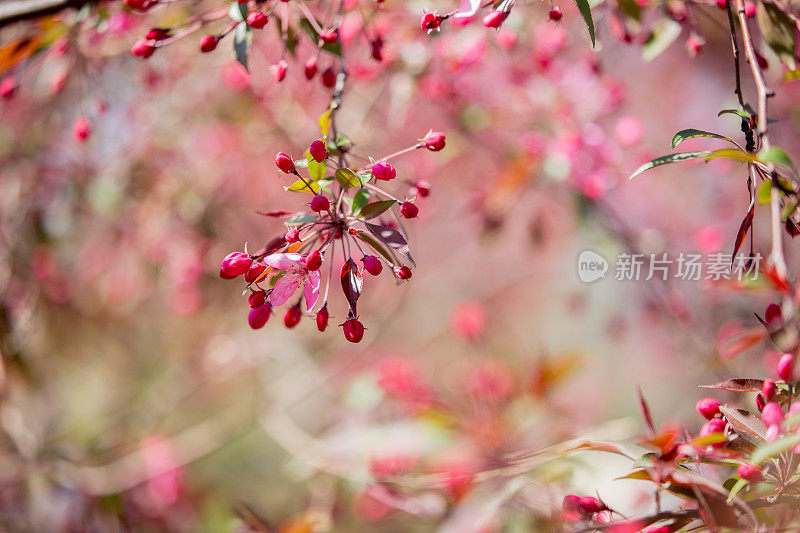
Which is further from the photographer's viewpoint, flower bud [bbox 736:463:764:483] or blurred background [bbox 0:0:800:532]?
blurred background [bbox 0:0:800:532]

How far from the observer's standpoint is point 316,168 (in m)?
0.63

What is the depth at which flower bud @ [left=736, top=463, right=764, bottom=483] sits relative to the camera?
1.86 ft

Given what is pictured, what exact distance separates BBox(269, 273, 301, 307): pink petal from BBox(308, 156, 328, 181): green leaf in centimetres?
11

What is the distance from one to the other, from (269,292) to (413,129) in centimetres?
177

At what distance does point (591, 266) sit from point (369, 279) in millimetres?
1015

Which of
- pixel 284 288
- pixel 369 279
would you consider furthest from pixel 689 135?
pixel 369 279

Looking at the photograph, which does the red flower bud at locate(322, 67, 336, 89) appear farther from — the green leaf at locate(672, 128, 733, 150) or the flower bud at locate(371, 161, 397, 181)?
the green leaf at locate(672, 128, 733, 150)

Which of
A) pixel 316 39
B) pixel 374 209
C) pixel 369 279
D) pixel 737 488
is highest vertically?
pixel 316 39

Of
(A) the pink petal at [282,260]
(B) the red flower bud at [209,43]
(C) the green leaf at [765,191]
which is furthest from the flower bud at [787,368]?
(B) the red flower bud at [209,43]

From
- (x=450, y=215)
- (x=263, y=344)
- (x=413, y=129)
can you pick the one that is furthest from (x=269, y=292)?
(x=450, y=215)

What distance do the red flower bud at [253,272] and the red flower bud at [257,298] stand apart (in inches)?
0.9

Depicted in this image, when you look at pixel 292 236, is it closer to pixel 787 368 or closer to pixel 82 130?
pixel 787 368

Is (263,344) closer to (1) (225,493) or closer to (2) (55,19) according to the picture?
(1) (225,493)
